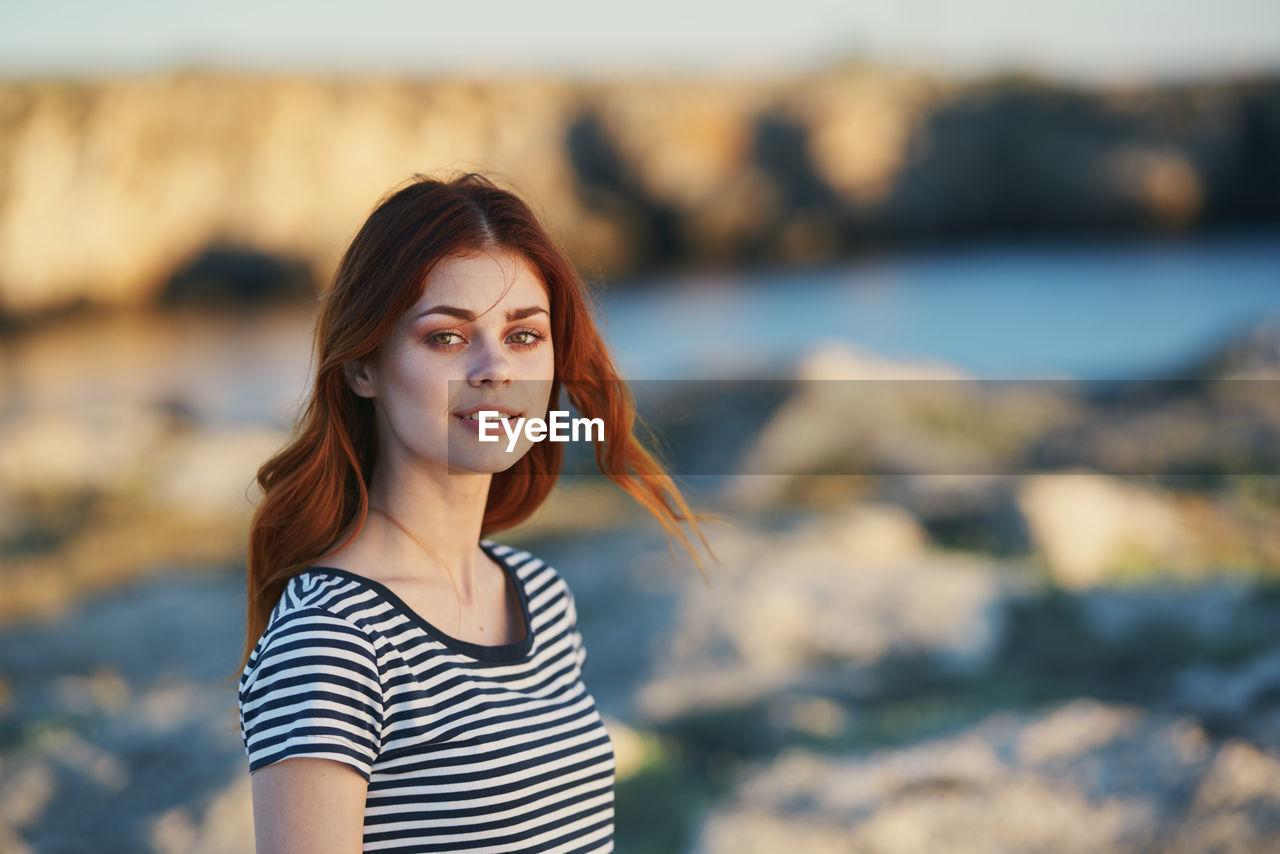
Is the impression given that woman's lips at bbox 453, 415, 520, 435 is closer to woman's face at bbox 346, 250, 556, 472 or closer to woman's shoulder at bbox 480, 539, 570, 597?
woman's face at bbox 346, 250, 556, 472

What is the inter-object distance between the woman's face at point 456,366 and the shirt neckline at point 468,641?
0.22 m

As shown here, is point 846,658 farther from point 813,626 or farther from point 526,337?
point 526,337

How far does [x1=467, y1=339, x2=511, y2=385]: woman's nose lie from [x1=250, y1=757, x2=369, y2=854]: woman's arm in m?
0.58

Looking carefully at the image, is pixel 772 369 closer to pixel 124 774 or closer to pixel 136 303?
pixel 124 774

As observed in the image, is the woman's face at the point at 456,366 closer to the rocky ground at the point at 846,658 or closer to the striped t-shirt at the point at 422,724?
the striped t-shirt at the point at 422,724

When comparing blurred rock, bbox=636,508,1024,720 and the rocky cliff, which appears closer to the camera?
blurred rock, bbox=636,508,1024,720

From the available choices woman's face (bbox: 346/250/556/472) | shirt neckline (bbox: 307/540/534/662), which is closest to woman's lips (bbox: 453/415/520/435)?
woman's face (bbox: 346/250/556/472)

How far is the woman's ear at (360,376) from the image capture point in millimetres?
1708

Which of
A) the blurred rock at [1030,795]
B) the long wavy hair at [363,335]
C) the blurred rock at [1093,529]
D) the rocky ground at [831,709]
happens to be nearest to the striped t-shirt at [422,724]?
the long wavy hair at [363,335]

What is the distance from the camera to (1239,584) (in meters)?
5.53

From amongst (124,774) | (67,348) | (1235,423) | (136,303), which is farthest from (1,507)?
(136,303)

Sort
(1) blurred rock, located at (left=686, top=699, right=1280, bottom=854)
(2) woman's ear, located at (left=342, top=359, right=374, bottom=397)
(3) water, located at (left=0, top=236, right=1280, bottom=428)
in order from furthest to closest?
(3) water, located at (left=0, top=236, right=1280, bottom=428), (1) blurred rock, located at (left=686, top=699, right=1280, bottom=854), (2) woman's ear, located at (left=342, top=359, right=374, bottom=397)

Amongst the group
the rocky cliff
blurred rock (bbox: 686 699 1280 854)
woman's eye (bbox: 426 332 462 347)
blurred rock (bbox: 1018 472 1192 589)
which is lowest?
blurred rock (bbox: 686 699 1280 854)

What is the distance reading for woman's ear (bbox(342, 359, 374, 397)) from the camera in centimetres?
171
